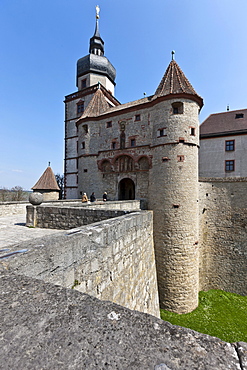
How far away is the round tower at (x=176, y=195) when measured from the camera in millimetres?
12102

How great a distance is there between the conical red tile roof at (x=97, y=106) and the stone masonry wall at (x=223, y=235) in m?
13.5

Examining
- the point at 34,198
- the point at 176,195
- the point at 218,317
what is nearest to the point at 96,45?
the point at 176,195

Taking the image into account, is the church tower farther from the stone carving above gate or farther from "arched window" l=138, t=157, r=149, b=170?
"arched window" l=138, t=157, r=149, b=170

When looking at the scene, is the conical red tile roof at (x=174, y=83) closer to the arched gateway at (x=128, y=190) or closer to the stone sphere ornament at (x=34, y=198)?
the arched gateway at (x=128, y=190)

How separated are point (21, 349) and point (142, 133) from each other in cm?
1633

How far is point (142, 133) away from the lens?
16.1 m

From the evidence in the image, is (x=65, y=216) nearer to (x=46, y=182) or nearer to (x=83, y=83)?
(x=46, y=182)

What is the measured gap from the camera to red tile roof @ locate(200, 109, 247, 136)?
1850cm

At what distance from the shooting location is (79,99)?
22938 millimetres

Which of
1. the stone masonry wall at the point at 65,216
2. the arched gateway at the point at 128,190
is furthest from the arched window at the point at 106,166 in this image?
the stone masonry wall at the point at 65,216

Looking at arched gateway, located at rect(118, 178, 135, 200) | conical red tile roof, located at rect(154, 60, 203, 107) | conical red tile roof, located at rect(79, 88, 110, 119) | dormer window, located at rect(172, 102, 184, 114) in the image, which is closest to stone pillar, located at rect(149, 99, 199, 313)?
dormer window, located at rect(172, 102, 184, 114)

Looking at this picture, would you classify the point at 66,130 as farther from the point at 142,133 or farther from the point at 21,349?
the point at 21,349

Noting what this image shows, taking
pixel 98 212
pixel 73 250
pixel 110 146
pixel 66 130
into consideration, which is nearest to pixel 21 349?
pixel 73 250

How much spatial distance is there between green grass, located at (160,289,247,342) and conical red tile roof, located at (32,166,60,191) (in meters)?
18.7
